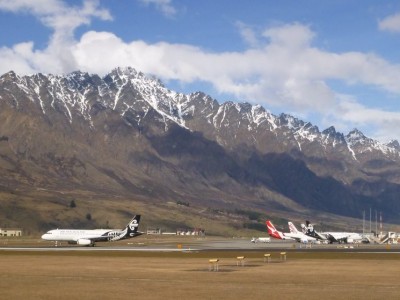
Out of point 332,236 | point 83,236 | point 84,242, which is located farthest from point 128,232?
point 332,236

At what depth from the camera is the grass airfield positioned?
2094 inches

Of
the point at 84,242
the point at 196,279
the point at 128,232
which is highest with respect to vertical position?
the point at 128,232

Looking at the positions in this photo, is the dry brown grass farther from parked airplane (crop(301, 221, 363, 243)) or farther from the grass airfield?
parked airplane (crop(301, 221, 363, 243))

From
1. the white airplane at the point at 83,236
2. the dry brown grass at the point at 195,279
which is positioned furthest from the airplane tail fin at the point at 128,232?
the dry brown grass at the point at 195,279

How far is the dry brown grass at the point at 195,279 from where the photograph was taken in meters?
53.2

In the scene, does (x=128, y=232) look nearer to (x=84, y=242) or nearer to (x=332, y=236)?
(x=84, y=242)

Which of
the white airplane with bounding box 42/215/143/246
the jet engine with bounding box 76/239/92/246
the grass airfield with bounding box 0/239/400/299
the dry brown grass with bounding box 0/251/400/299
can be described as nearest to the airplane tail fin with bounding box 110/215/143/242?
the white airplane with bounding box 42/215/143/246

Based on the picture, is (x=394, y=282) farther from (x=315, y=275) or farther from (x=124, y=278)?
(x=124, y=278)

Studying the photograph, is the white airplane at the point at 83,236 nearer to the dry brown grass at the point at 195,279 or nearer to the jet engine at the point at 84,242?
the jet engine at the point at 84,242

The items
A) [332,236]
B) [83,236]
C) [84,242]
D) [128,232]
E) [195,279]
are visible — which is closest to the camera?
[195,279]

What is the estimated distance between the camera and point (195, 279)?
65.4 m

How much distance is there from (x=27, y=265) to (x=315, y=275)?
36.2 meters

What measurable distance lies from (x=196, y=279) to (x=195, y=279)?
0.38ft

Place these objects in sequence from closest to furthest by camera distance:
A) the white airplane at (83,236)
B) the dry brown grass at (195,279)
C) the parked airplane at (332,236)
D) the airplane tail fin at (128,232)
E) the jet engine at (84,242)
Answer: the dry brown grass at (195,279) → the jet engine at (84,242) → the white airplane at (83,236) → the airplane tail fin at (128,232) → the parked airplane at (332,236)
